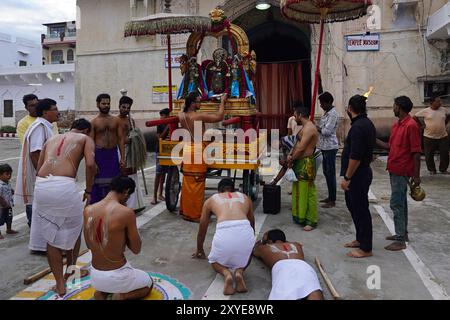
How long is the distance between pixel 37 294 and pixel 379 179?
7.29 metres

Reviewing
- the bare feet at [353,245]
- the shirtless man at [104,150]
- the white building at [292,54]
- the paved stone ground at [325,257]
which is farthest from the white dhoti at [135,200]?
the white building at [292,54]

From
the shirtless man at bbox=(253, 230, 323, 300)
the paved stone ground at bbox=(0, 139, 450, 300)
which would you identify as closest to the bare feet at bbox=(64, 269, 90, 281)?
the paved stone ground at bbox=(0, 139, 450, 300)

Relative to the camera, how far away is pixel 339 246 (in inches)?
179

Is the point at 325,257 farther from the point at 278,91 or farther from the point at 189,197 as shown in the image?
the point at 278,91

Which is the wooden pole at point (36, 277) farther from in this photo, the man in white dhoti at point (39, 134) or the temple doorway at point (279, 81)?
the temple doorway at point (279, 81)

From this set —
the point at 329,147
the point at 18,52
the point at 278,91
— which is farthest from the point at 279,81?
the point at 18,52

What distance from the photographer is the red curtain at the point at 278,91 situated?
15734 millimetres

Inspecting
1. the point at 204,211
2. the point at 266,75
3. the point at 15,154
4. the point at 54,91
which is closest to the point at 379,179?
the point at 204,211

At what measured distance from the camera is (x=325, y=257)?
166 inches

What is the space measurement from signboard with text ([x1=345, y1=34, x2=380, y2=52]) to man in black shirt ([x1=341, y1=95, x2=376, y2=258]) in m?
8.36

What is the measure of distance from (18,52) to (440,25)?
1323 inches

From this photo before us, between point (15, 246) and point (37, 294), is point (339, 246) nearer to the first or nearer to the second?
point (37, 294)

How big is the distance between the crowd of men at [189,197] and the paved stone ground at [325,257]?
0.54ft

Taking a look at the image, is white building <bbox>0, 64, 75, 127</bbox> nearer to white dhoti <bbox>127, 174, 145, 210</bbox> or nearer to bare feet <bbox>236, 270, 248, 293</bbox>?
white dhoti <bbox>127, 174, 145, 210</bbox>
